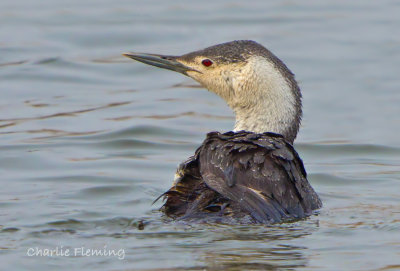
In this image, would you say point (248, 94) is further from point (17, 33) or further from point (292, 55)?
point (17, 33)

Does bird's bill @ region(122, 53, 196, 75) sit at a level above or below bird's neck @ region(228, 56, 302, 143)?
above

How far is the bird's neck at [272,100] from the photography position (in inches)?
347

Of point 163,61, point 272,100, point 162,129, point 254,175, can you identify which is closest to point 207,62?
point 163,61

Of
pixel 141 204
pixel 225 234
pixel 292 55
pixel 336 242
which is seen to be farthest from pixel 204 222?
pixel 292 55

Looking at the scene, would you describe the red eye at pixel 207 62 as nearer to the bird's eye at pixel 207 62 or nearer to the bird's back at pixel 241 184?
the bird's eye at pixel 207 62

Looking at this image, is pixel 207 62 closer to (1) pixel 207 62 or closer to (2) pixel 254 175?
(1) pixel 207 62

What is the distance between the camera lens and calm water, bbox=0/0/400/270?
716 cm

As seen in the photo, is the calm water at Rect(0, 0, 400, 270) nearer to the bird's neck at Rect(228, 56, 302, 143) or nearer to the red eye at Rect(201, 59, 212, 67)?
the bird's neck at Rect(228, 56, 302, 143)

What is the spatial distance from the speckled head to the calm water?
85 cm

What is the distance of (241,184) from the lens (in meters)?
7.47

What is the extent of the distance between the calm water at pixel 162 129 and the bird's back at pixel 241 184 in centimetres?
12

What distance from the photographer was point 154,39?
1529 cm

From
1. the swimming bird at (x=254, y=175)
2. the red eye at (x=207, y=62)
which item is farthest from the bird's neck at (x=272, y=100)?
the red eye at (x=207, y=62)

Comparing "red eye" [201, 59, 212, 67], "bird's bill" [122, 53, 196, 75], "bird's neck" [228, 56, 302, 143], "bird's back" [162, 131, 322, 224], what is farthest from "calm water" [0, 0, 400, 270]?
"red eye" [201, 59, 212, 67]
